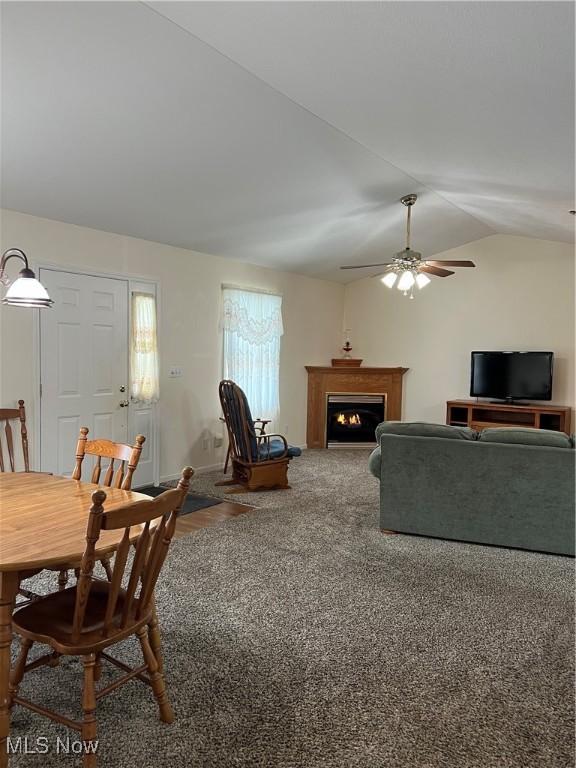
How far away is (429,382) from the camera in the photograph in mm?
7707

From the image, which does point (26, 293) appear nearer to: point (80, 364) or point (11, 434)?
point (11, 434)

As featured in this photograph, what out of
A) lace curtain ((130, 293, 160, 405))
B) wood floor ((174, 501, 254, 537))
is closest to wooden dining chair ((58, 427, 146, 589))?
wood floor ((174, 501, 254, 537))

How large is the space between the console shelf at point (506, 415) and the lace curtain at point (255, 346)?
7.85 ft

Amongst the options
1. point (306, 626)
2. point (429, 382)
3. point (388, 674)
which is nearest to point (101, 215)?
point (306, 626)

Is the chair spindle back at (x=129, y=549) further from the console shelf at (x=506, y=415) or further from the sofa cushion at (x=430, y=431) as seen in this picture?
the console shelf at (x=506, y=415)

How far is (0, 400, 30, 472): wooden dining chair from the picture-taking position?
3.99 meters

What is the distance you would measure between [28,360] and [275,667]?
3178 mm

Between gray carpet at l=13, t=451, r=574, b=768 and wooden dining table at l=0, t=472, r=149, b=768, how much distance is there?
0.47m

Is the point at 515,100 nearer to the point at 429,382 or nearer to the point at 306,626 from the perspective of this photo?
the point at 306,626

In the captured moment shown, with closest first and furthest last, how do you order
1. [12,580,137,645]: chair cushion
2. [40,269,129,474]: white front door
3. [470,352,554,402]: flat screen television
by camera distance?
[12,580,137,645]: chair cushion, [40,269,129,474]: white front door, [470,352,554,402]: flat screen television

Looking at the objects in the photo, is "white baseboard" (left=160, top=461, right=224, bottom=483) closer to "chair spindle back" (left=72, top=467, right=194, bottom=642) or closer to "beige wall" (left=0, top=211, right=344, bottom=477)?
"beige wall" (left=0, top=211, right=344, bottom=477)

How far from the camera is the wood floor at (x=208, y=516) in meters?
4.20

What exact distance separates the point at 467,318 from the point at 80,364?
16.8 ft

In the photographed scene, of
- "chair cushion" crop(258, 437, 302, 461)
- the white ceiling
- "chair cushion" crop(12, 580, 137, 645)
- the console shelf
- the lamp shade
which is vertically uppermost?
the white ceiling
